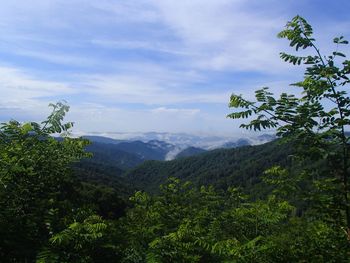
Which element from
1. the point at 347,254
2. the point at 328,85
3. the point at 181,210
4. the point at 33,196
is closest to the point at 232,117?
the point at 328,85

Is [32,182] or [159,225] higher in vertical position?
[32,182]

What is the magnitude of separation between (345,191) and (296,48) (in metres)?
2.76

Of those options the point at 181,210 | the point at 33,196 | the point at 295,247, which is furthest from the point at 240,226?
the point at 33,196

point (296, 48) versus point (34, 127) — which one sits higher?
point (296, 48)

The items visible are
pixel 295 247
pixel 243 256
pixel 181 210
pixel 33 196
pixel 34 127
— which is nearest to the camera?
pixel 243 256

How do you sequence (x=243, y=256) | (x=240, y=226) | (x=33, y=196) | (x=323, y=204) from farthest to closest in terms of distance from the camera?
(x=240, y=226)
(x=323, y=204)
(x=33, y=196)
(x=243, y=256)

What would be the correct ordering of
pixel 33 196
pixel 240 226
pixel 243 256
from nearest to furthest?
pixel 243 256
pixel 33 196
pixel 240 226

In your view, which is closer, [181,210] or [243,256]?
[243,256]

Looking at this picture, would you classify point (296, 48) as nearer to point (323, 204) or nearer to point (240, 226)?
point (323, 204)

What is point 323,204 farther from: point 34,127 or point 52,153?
point 34,127

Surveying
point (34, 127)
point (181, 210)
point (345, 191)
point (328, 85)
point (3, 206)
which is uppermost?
point (328, 85)

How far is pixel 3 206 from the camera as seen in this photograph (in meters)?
5.66

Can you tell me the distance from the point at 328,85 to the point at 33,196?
5415 millimetres

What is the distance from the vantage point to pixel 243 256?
564 centimetres
